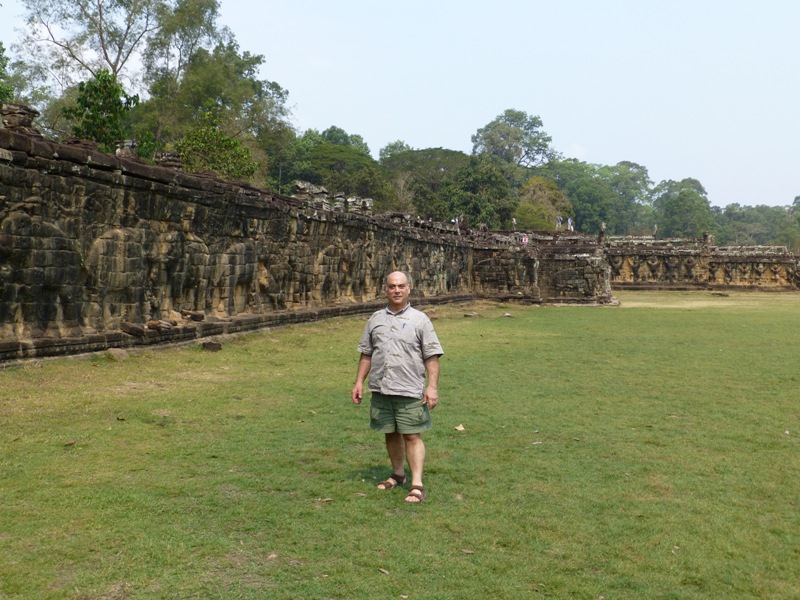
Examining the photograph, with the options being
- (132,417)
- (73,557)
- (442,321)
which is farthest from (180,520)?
(442,321)

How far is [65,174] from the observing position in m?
8.99

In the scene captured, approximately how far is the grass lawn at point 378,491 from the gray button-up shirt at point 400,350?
0.68m

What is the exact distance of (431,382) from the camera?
187 inches

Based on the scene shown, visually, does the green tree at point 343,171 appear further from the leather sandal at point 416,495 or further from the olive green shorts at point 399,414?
the leather sandal at point 416,495

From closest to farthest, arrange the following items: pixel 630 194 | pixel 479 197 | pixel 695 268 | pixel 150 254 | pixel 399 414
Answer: pixel 399 414 → pixel 150 254 → pixel 695 268 → pixel 479 197 → pixel 630 194

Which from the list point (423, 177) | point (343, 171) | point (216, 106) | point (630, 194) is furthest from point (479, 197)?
point (630, 194)

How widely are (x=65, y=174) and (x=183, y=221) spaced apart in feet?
8.39

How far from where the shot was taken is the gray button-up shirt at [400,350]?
4.71m

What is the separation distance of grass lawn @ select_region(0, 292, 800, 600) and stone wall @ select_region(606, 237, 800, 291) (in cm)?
3232

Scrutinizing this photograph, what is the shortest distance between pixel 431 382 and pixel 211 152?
2345 centimetres

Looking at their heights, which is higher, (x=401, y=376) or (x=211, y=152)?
(x=211, y=152)

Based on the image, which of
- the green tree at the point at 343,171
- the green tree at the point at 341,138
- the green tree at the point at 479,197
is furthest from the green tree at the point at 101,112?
the green tree at the point at 341,138

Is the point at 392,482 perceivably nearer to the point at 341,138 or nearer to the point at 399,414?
the point at 399,414

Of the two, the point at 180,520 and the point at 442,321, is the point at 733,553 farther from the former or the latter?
the point at 442,321
